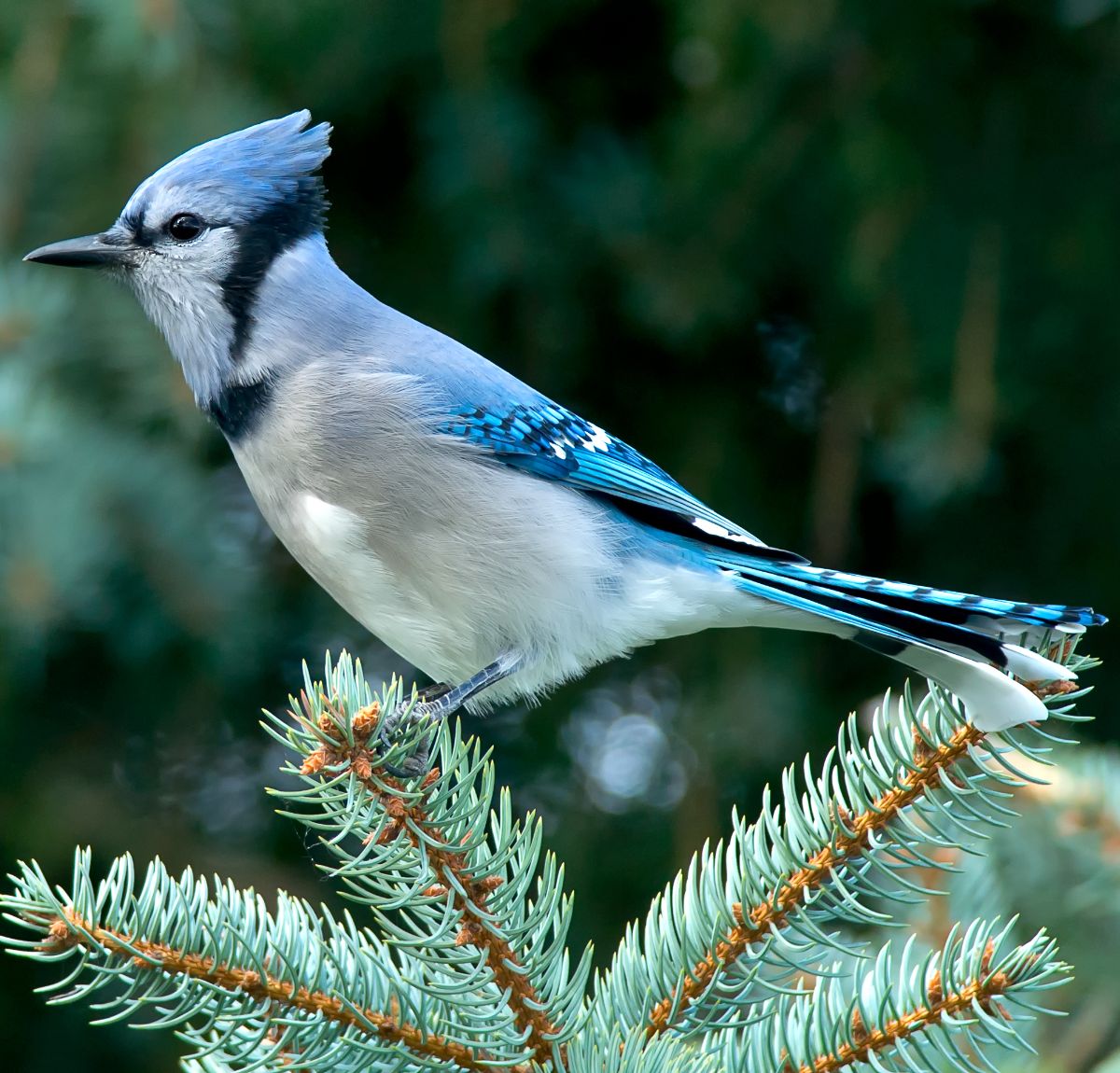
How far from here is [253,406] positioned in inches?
70.3

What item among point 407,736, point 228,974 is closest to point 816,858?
point 407,736

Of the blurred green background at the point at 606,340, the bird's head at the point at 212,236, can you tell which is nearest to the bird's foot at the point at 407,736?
the bird's head at the point at 212,236

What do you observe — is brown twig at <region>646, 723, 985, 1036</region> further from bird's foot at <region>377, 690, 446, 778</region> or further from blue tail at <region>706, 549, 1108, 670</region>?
bird's foot at <region>377, 690, 446, 778</region>

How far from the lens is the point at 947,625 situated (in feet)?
4.31

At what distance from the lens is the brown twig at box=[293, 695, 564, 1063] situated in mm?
1057

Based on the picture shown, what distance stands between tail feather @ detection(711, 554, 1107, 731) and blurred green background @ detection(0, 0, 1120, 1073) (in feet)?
2.79

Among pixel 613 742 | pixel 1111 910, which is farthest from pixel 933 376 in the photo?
pixel 1111 910

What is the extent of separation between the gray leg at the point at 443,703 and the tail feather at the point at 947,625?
0.30 meters

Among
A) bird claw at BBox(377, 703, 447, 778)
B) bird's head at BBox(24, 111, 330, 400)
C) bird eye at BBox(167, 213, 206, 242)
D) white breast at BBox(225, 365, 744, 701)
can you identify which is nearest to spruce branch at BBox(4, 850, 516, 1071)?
bird claw at BBox(377, 703, 447, 778)

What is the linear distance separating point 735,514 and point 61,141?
1.37m

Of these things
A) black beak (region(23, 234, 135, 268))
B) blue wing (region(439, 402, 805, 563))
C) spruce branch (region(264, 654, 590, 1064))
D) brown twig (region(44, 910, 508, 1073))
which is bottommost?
brown twig (region(44, 910, 508, 1073))

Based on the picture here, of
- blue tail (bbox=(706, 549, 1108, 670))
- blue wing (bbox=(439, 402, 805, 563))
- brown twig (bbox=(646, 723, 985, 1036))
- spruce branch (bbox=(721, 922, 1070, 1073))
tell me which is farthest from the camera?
blue wing (bbox=(439, 402, 805, 563))

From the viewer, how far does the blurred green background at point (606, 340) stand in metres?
2.31

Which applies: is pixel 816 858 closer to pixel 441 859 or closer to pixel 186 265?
pixel 441 859
